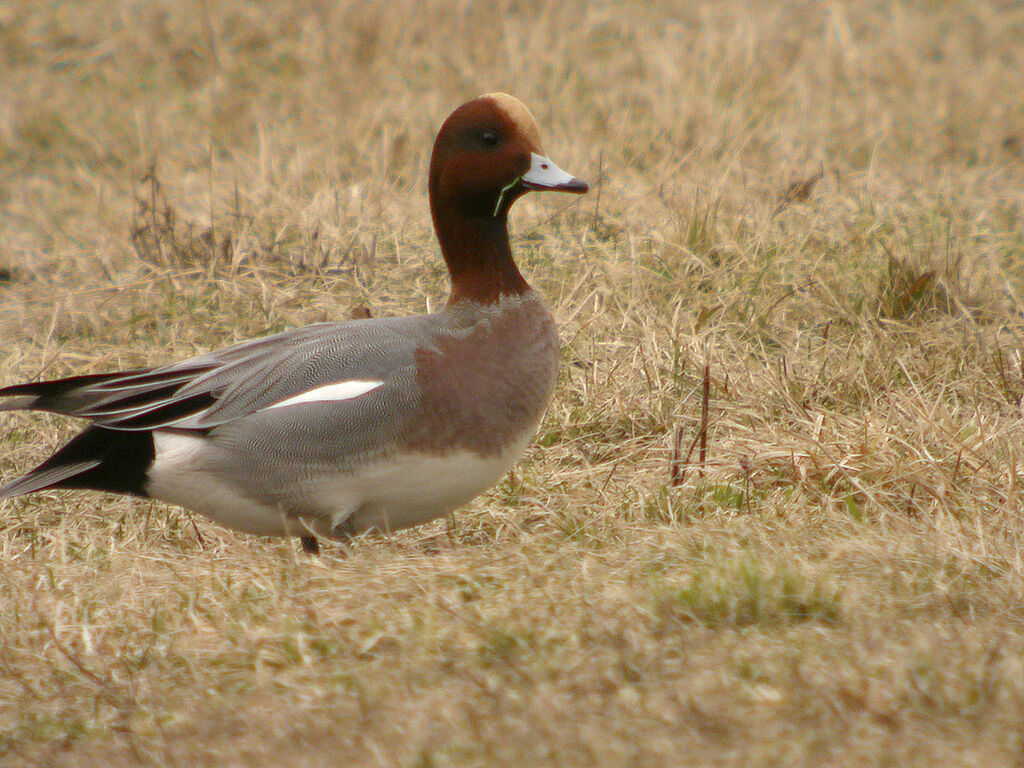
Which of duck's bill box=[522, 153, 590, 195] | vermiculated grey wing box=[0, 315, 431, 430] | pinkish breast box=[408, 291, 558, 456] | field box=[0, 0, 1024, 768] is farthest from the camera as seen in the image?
duck's bill box=[522, 153, 590, 195]

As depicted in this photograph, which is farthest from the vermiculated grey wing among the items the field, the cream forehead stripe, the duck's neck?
the cream forehead stripe

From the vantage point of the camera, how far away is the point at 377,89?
6434mm

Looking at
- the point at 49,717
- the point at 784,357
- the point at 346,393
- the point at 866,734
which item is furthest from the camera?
the point at 784,357

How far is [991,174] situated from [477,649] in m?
4.05

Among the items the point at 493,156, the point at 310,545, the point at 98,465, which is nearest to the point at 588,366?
the point at 493,156

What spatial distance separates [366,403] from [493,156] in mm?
684

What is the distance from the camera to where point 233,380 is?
2809mm

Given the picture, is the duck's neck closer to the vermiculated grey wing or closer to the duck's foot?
Result: the vermiculated grey wing

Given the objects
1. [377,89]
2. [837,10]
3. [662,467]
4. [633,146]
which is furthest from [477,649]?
[837,10]

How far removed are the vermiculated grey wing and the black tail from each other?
2.9 inches

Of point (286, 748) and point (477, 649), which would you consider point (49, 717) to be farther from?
point (477, 649)

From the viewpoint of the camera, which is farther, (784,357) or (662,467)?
(784,357)

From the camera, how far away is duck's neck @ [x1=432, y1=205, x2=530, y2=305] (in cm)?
291

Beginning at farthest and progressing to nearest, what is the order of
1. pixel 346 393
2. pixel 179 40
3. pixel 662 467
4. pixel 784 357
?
pixel 179 40
pixel 784 357
pixel 662 467
pixel 346 393
